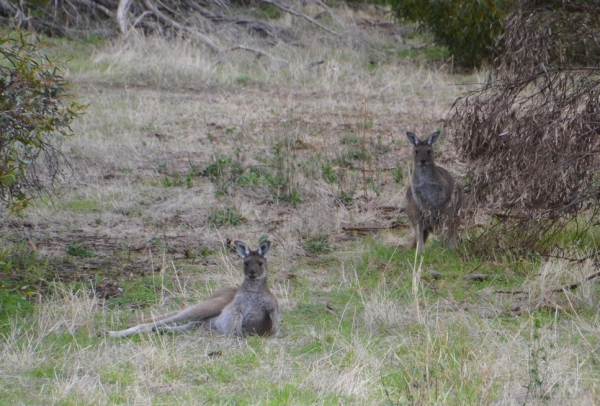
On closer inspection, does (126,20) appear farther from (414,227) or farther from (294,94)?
(414,227)

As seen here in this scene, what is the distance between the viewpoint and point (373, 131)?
48.0ft

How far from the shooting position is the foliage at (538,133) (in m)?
8.49

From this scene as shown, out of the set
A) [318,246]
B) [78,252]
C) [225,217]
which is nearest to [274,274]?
[318,246]

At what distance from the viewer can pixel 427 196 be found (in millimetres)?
10242

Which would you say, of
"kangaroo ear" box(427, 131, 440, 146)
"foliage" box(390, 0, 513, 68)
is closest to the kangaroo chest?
"kangaroo ear" box(427, 131, 440, 146)

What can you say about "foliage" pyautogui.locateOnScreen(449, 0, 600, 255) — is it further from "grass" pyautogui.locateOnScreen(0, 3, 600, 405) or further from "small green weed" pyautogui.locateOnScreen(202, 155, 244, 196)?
"small green weed" pyautogui.locateOnScreen(202, 155, 244, 196)

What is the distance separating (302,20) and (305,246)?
1433 centimetres

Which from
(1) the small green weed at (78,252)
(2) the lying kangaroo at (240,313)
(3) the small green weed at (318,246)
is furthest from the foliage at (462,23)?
(2) the lying kangaroo at (240,313)

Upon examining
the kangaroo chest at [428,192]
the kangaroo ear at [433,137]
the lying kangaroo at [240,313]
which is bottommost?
the lying kangaroo at [240,313]

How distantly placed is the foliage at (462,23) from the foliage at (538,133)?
943 centimetres

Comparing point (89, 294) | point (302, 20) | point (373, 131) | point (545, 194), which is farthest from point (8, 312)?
point (302, 20)

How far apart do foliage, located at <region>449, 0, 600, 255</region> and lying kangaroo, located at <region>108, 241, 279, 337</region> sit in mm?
2554

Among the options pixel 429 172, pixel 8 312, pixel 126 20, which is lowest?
pixel 8 312

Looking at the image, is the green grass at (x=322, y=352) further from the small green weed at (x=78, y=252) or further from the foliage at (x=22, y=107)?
the foliage at (x=22, y=107)
